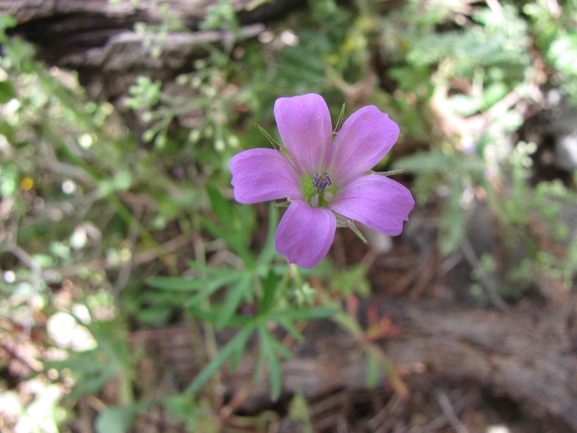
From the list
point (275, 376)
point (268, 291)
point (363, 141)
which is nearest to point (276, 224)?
point (268, 291)

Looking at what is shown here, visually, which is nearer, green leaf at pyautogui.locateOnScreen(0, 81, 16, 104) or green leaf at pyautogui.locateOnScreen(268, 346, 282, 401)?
green leaf at pyautogui.locateOnScreen(268, 346, 282, 401)

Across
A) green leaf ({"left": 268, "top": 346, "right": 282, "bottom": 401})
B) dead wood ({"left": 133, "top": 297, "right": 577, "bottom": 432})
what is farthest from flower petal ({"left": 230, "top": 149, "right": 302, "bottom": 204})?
dead wood ({"left": 133, "top": 297, "right": 577, "bottom": 432})

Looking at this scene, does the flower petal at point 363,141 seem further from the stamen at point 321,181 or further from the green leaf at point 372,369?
the green leaf at point 372,369

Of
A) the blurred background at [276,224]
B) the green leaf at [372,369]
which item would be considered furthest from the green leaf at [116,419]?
the green leaf at [372,369]

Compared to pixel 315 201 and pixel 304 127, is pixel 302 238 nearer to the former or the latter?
pixel 315 201

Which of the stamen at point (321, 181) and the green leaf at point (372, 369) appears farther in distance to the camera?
the green leaf at point (372, 369)

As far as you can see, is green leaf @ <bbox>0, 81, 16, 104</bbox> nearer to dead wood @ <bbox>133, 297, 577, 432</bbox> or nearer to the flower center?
the flower center

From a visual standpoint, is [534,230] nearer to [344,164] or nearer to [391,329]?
[391,329]
